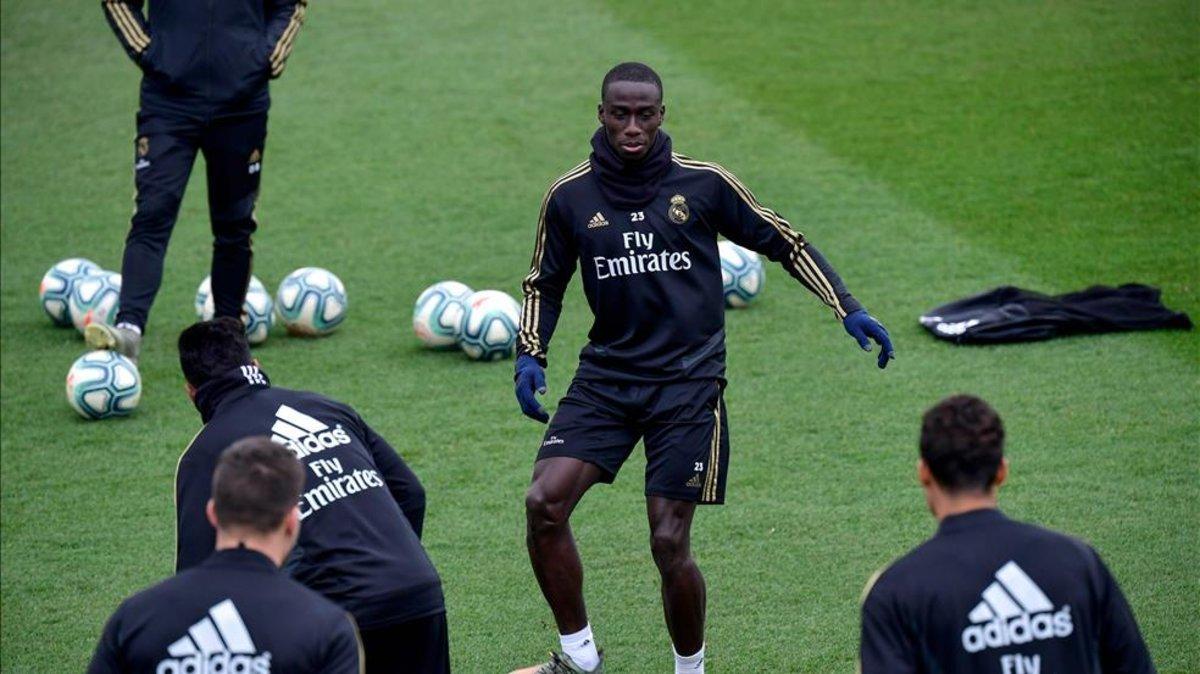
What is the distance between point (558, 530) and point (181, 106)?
4.38m

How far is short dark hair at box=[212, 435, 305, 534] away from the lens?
3.85 meters

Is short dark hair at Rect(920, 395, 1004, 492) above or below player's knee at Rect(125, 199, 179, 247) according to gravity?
below

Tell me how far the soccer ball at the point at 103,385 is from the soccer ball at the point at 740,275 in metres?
3.66

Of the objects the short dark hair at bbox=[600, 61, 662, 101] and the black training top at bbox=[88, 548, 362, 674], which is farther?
the short dark hair at bbox=[600, 61, 662, 101]

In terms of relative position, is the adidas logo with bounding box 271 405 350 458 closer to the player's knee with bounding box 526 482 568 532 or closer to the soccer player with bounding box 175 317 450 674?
the soccer player with bounding box 175 317 450 674

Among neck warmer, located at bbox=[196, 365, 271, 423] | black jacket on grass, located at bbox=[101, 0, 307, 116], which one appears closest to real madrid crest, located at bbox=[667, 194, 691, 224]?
neck warmer, located at bbox=[196, 365, 271, 423]

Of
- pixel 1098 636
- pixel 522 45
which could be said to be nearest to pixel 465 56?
pixel 522 45

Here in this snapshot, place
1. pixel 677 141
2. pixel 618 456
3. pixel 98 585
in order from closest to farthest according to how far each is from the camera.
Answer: pixel 618 456, pixel 98 585, pixel 677 141

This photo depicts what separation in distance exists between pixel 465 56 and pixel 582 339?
7450 mm

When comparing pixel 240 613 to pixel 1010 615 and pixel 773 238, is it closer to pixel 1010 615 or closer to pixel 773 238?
pixel 1010 615

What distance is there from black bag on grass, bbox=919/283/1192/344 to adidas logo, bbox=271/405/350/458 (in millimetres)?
5402

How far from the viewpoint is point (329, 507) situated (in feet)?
16.5

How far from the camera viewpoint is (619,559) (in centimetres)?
723

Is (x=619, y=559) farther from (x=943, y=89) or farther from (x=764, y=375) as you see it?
(x=943, y=89)
